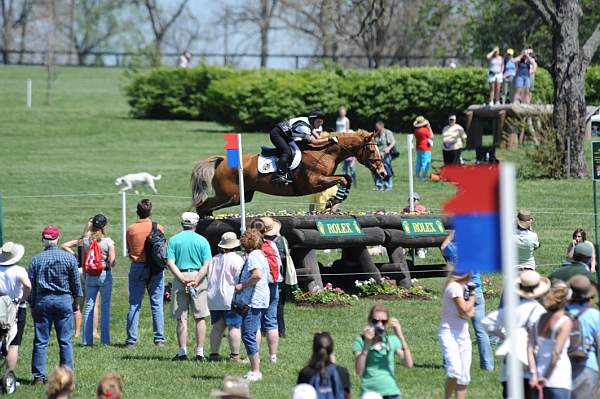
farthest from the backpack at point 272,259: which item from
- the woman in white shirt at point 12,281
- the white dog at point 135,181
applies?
the white dog at point 135,181

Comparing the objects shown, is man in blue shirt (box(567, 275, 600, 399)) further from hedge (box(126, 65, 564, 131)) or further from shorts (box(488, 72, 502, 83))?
hedge (box(126, 65, 564, 131))

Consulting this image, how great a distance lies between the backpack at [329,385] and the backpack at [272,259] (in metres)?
4.59

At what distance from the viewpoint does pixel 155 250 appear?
49.4ft

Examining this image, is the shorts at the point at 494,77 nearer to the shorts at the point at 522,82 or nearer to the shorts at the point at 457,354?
the shorts at the point at 522,82

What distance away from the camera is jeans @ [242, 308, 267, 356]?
12680 mm

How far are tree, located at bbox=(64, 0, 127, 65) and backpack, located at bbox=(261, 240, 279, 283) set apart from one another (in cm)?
8064

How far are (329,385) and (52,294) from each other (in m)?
4.52

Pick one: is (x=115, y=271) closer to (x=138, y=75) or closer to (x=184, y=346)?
(x=184, y=346)

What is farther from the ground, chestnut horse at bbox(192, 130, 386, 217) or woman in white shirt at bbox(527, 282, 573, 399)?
chestnut horse at bbox(192, 130, 386, 217)

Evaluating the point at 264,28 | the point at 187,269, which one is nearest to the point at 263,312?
the point at 187,269

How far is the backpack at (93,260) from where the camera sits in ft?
49.4

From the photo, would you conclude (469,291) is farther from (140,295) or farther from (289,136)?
(289,136)

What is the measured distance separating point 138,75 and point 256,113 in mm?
7251

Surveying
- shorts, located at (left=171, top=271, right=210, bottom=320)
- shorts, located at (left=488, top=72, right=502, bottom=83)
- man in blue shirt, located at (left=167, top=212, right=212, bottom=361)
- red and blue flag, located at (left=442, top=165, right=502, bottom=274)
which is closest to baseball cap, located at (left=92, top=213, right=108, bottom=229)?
man in blue shirt, located at (left=167, top=212, right=212, bottom=361)
